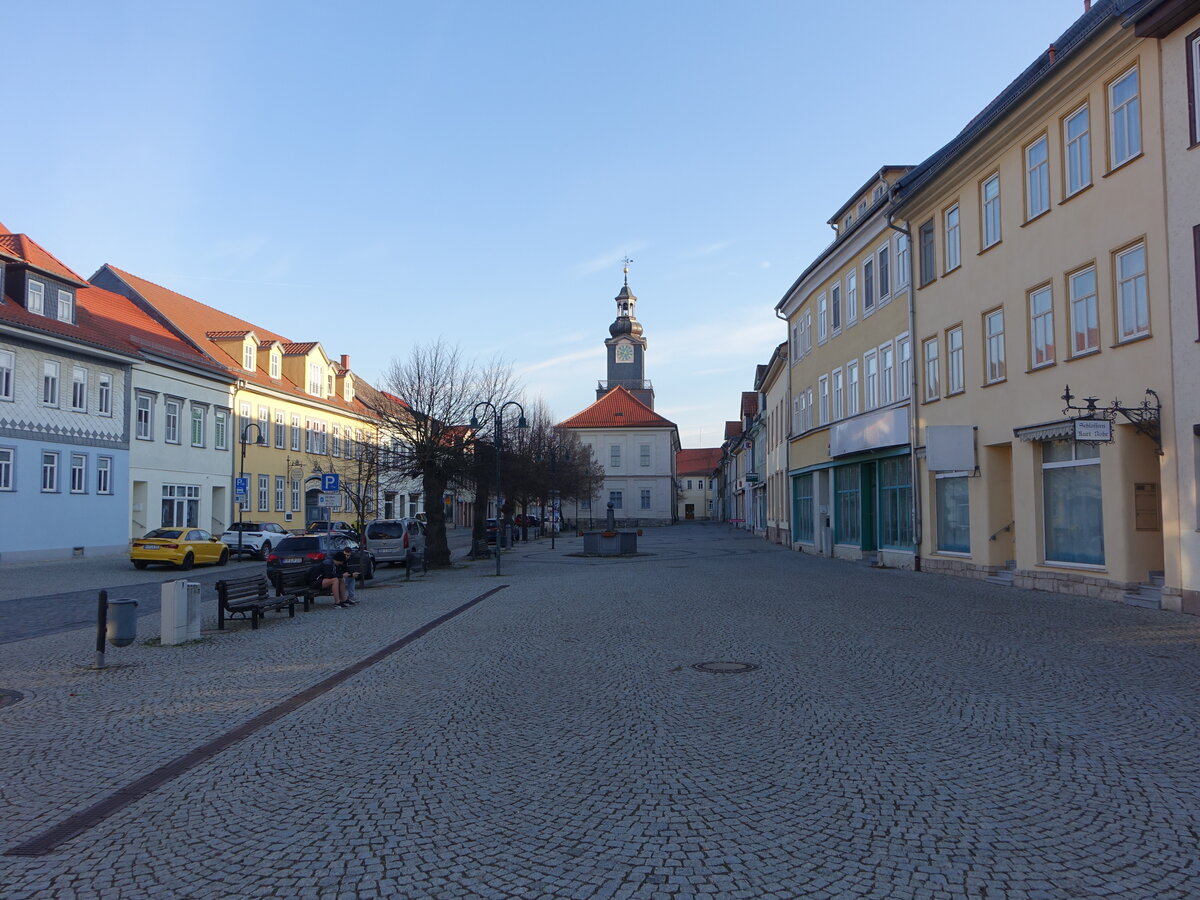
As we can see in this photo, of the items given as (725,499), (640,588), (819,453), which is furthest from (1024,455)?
(725,499)

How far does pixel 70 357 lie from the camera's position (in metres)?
34.8

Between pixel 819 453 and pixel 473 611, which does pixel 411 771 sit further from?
pixel 819 453

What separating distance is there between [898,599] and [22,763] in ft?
50.2

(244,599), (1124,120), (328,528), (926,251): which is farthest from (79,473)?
(1124,120)

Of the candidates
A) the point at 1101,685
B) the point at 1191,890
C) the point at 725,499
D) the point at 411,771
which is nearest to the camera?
the point at 1191,890

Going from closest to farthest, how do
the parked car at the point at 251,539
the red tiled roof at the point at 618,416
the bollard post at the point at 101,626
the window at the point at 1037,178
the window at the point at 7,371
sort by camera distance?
1. the bollard post at the point at 101,626
2. the window at the point at 1037,178
3. the window at the point at 7,371
4. the parked car at the point at 251,539
5. the red tiled roof at the point at 618,416

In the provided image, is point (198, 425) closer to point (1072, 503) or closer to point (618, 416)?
point (1072, 503)

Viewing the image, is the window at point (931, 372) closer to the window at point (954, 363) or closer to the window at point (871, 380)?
the window at point (954, 363)

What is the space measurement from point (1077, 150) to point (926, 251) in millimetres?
7884

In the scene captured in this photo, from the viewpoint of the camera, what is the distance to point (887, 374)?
29.2m

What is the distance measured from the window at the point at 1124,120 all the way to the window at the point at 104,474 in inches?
1339

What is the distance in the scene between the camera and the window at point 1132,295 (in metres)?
16.4

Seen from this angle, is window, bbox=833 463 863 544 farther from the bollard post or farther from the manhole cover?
the bollard post

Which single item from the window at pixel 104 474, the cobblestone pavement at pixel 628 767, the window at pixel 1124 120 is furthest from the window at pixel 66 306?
the window at pixel 1124 120
